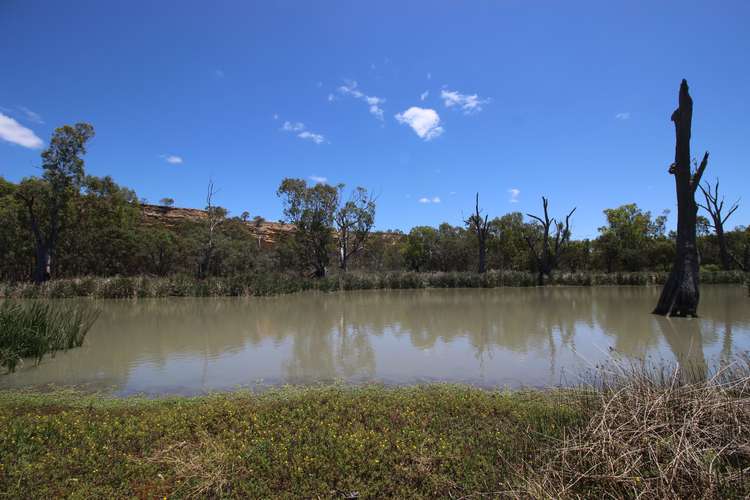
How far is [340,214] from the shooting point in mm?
37344

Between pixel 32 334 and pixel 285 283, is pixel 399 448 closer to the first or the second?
pixel 32 334

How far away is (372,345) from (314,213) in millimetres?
26964

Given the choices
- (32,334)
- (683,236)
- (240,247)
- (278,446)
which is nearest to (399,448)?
(278,446)

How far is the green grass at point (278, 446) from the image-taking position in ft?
10.9

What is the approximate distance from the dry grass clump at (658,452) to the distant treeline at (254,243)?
31.3 meters

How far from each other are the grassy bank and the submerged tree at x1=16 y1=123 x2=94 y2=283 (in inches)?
170

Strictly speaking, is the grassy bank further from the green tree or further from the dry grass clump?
the dry grass clump

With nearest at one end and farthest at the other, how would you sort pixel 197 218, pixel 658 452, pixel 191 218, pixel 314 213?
pixel 658 452 < pixel 314 213 < pixel 197 218 < pixel 191 218

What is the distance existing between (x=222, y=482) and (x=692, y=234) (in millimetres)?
16724

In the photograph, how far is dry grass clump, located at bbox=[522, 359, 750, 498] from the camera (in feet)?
8.91

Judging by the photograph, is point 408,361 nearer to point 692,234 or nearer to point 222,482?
point 222,482

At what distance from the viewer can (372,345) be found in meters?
10.7

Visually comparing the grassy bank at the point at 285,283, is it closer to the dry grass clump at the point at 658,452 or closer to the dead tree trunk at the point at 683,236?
the dead tree trunk at the point at 683,236

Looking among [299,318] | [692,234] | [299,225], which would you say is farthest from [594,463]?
[299,225]
